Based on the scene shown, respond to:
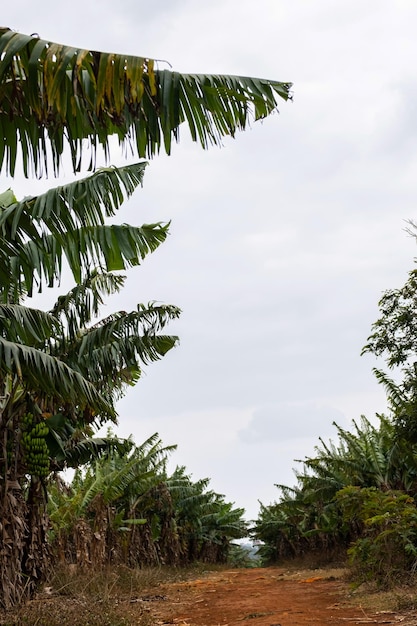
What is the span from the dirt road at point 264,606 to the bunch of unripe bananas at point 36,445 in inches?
113

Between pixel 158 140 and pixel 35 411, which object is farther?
pixel 35 411

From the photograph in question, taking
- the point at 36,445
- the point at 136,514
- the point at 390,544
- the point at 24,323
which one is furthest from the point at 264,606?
the point at 136,514

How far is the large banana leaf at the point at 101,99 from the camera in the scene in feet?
Result: 12.6

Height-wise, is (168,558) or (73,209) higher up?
(73,209)

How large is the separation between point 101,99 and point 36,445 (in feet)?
23.6

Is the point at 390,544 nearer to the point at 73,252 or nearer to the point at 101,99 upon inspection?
the point at 73,252

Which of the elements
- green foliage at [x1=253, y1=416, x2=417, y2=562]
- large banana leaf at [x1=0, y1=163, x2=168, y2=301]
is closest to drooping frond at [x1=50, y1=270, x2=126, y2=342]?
large banana leaf at [x1=0, y1=163, x2=168, y2=301]

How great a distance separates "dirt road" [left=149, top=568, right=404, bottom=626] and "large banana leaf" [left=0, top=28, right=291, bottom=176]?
6639mm

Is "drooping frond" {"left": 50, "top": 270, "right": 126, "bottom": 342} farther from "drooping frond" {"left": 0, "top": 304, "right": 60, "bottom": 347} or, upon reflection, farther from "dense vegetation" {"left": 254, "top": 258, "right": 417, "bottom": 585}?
"dense vegetation" {"left": 254, "top": 258, "right": 417, "bottom": 585}

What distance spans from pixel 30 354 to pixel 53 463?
5.42 m

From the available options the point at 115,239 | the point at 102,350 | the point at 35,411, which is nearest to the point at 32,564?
the point at 35,411

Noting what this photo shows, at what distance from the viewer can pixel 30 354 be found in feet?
23.8

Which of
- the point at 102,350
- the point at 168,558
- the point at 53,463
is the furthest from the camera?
the point at 168,558

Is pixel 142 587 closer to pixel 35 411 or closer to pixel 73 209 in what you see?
pixel 35 411
